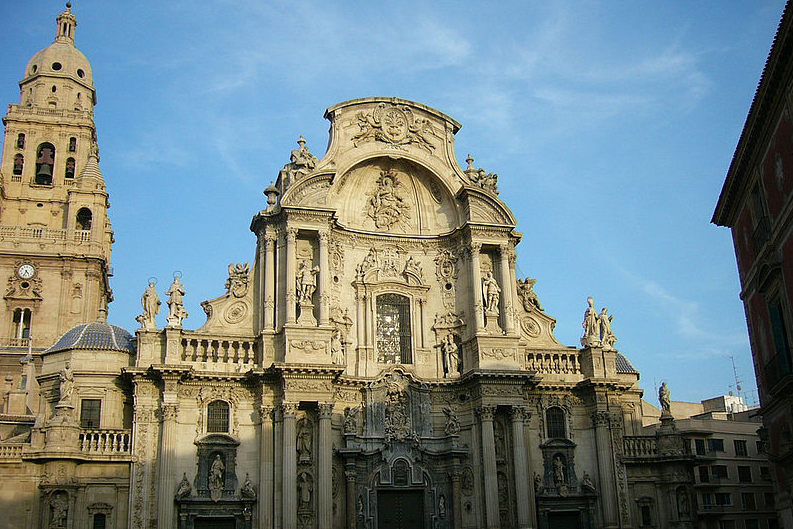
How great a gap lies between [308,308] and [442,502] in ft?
26.5

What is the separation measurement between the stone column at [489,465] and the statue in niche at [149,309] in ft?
37.7

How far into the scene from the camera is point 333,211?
31031 millimetres

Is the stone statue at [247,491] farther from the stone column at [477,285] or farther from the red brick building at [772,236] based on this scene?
the red brick building at [772,236]

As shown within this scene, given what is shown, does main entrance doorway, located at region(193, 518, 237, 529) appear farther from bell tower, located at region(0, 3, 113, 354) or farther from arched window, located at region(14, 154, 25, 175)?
arched window, located at region(14, 154, 25, 175)

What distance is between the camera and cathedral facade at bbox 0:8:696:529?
89.8ft

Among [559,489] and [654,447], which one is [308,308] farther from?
[654,447]

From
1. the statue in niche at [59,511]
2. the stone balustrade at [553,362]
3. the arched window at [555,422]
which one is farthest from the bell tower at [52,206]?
the arched window at [555,422]

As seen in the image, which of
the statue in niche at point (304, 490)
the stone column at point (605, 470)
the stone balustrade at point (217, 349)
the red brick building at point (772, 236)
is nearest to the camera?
the red brick building at point (772, 236)

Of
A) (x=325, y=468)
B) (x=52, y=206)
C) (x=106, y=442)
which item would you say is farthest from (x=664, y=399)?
(x=52, y=206)

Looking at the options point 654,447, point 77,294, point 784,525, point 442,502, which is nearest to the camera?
point 784,525

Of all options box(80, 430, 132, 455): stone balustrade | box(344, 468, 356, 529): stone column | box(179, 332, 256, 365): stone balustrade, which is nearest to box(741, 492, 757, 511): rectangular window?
box(344, 468, 356, 529): stone column

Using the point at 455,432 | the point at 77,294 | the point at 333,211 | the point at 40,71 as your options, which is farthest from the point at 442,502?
the point at 40,71

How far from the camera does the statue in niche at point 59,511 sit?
25844mm

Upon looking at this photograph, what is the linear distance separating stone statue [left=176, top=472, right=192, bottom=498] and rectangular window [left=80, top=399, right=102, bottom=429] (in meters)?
3.63
